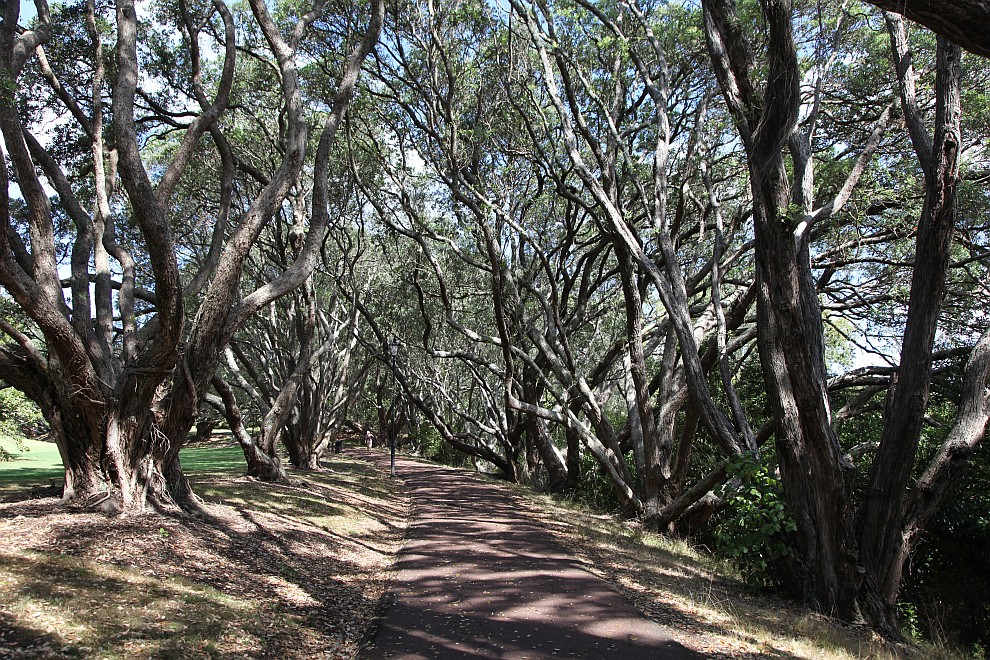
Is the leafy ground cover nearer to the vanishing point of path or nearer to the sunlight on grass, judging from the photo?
the sunlight on grass

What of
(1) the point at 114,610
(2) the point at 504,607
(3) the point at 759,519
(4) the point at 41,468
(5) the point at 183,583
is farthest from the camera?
(4) the point at 41,468

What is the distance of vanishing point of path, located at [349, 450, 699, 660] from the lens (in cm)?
489

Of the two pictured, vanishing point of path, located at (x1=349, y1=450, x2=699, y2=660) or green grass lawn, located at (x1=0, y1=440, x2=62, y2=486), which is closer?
vanishing point of path, located at (x1=349, y1=450, x2=699, y2=660)

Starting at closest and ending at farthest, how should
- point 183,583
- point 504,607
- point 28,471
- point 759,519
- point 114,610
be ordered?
point 114,610 < point 183,583 < point 504,607 < point 759,519 < point 28,471

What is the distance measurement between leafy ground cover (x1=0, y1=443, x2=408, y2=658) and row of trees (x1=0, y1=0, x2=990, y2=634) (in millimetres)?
869

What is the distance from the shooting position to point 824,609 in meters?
6.37

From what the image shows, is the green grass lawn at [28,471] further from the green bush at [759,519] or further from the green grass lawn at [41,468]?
the green bush at [759,519]

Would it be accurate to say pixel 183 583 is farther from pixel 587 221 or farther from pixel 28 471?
pixel 28 471

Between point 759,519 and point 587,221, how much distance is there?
12.3 meters

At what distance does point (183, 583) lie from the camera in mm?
5684

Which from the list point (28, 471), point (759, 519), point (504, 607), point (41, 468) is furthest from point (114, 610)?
point (41, 468)

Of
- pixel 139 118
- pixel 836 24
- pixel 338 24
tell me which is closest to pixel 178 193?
pixel 139 118

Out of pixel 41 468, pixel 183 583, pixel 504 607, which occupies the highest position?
pixel 41 468

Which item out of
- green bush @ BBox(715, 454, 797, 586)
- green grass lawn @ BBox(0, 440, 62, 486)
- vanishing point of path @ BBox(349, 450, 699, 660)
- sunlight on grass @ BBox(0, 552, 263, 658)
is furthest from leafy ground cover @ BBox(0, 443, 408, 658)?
green grass lawn @ BBox(0, 440, 62, 486)
